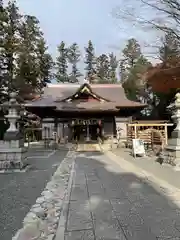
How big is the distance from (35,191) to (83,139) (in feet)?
64.2

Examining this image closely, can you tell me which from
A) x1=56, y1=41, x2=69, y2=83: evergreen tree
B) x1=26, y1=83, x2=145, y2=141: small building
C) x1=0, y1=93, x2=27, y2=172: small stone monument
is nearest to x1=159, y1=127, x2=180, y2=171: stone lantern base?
x1=0, y1=93, x2=27, y2=172: small stone monument

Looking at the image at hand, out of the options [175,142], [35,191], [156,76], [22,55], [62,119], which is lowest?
[35,191]

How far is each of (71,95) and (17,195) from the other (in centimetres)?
1982

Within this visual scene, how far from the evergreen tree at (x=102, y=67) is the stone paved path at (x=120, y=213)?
48738mm

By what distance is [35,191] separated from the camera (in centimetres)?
651

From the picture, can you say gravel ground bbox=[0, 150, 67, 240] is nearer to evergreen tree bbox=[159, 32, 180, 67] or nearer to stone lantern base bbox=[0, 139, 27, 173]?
stone lantern base bbox=[0, 139, 27, 173]

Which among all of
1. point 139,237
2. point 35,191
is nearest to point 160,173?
point 35,191

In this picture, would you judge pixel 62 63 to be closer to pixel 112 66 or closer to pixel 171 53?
pixel 112 66

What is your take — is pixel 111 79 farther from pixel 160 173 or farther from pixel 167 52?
pixel 160 173

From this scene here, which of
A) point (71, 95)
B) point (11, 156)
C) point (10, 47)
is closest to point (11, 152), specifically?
point (11, 156)

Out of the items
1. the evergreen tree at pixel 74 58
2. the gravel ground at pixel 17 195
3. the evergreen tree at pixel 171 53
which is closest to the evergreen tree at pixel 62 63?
the evergreen tree at pixel 74 58

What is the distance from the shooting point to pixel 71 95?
2558 centimetres

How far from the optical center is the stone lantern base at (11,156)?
9.57m

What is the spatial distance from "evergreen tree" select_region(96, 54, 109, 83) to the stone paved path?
1919 inches
